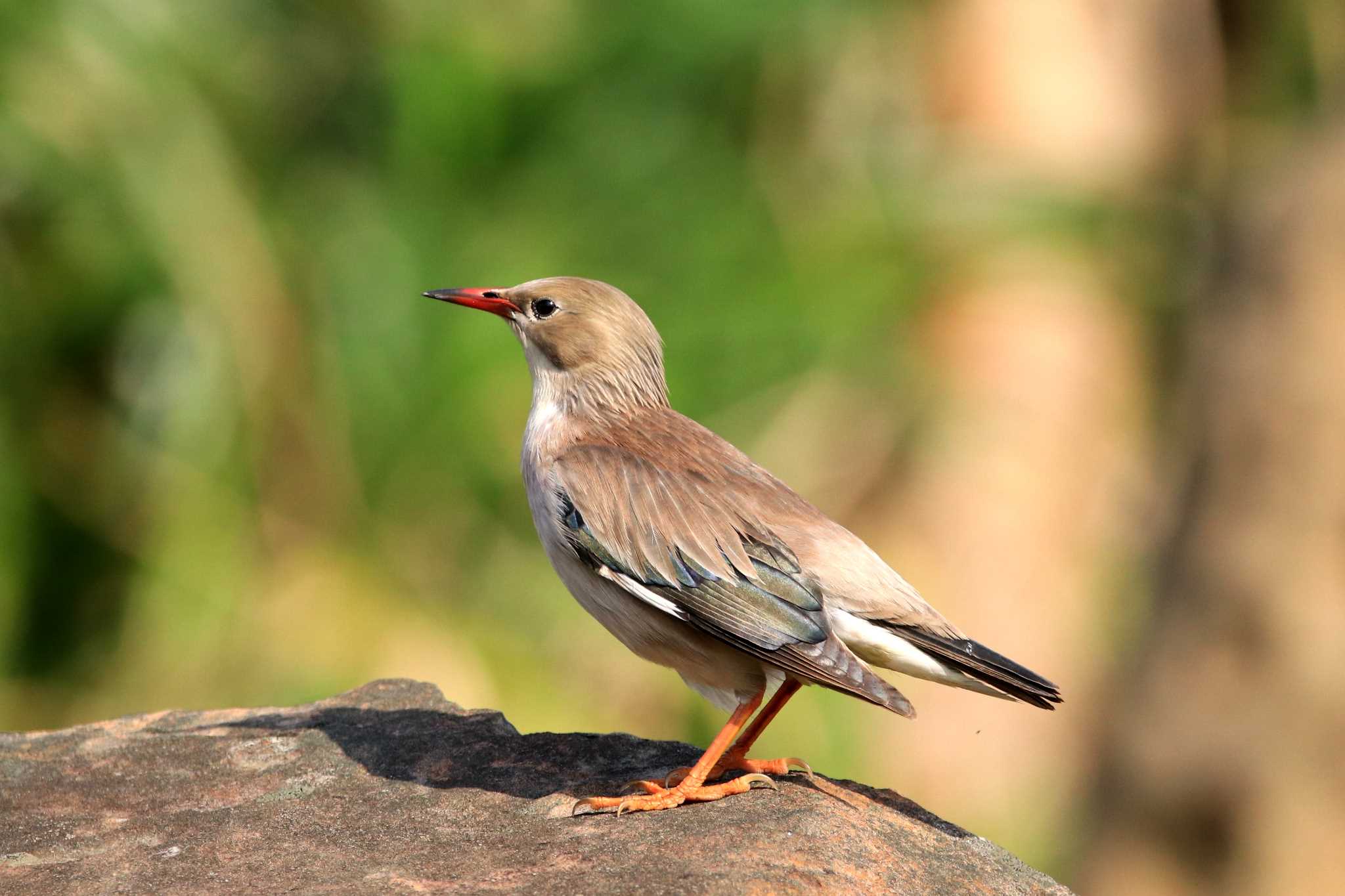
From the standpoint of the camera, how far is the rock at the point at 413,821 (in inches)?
177

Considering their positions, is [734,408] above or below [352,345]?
above

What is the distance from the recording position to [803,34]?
13.4 m

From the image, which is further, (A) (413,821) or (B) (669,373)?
(B) (669,373)

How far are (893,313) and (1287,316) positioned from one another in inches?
173

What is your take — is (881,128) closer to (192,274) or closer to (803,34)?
(803,34)

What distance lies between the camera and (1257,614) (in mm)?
9094

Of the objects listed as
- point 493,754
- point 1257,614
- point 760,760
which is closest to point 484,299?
point 493,754

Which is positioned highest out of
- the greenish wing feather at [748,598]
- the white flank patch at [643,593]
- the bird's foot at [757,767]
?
the greenish wing feather at [748,598]

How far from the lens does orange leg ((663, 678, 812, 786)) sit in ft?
17.9

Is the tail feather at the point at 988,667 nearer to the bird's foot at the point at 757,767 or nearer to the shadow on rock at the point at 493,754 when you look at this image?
the shadow on rock at the point at 493,754

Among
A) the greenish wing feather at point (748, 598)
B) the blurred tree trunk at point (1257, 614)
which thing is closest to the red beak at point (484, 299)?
the greenish wing feather at point (748, 598)

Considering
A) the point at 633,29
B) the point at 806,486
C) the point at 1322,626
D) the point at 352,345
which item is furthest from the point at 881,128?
the point at 1322,626

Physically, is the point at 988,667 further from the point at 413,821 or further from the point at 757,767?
the point at 413,821

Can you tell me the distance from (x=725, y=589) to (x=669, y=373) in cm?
708
